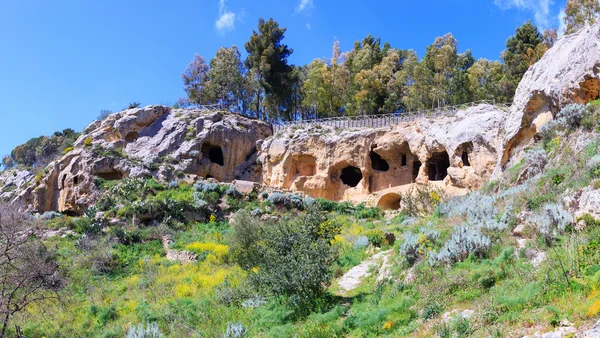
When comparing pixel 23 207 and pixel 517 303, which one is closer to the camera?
pixel 517 303

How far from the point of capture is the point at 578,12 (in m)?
33.7

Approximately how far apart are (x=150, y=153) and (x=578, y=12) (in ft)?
109

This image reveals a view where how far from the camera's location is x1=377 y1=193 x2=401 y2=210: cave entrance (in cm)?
2920

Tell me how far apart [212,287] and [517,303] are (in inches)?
396

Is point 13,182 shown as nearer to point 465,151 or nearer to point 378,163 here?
point 378,163

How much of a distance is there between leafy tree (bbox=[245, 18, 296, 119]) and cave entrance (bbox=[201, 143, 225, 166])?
6488mm

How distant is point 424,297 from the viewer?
860 centimetres

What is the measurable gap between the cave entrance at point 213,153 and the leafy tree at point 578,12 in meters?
27.3

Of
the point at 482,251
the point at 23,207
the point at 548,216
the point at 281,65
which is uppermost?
the point at 281,65

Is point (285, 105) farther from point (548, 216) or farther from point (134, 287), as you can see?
point (548, 216)

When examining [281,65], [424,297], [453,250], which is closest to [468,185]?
[453,250]

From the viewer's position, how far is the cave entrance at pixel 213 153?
34284mm

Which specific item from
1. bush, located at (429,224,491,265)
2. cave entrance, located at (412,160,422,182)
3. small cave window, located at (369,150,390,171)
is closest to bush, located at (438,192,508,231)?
bush, located at (429,224,491,265)

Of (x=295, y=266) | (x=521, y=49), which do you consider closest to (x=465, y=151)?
(x=521, y=49)
